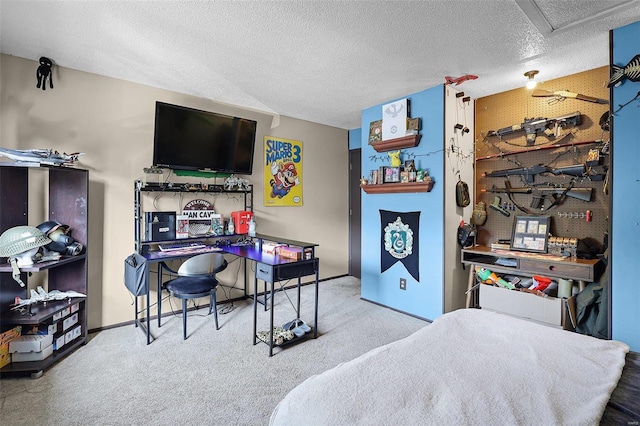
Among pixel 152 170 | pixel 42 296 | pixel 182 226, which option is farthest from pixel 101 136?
pixel 42 296

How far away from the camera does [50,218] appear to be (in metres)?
2.75

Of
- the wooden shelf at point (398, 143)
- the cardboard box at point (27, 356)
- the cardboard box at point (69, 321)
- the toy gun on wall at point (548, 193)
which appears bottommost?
the cardboard box at point (27, 356)

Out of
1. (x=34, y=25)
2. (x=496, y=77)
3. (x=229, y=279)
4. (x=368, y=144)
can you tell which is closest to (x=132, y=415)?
(x=229, y=279)

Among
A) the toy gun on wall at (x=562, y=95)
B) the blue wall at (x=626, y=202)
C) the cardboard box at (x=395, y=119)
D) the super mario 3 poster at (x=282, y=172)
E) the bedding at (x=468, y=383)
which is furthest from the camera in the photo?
the super mario 3 poster at (x=282, y=172)

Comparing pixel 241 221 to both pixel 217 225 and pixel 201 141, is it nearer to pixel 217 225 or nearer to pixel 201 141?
pixel 217 225

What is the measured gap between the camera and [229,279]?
3.91m

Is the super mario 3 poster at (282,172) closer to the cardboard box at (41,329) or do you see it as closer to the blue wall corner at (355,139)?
the blue wall corner at (355,139)

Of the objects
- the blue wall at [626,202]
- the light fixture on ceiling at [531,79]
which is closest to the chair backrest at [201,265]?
the blue wall at [626,202]

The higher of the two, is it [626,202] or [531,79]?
[531,79]

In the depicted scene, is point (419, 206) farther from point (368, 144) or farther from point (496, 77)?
point (496, 77)

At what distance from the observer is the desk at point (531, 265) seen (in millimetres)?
2553

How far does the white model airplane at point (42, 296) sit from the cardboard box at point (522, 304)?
3.70 m

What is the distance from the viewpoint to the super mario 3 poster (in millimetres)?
4250

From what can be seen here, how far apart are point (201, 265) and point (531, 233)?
3136mm
